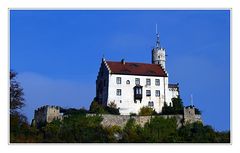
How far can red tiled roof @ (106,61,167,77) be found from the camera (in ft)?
85.4

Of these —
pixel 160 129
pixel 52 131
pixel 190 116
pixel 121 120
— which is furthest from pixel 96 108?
pixel 190 116

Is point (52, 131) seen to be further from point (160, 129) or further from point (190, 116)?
point (190, 116)

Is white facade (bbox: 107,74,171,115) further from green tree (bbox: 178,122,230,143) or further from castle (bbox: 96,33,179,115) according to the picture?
green tree (bbox: 178,122,230,143)

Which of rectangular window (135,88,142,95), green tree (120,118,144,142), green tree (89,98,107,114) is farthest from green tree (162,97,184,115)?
green tree (89,98,107,114)

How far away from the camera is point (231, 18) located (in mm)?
15539

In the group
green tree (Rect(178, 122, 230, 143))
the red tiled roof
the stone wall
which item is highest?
the red tiled roof

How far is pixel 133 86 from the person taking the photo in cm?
2592

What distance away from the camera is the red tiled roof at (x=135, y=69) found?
85.4 feet

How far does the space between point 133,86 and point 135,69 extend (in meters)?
0.71

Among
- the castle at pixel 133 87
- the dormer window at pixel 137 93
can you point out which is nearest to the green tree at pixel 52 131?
the castle at pixel 133 87

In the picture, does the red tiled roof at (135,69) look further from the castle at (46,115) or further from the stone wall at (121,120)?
the castle at (46,115)
